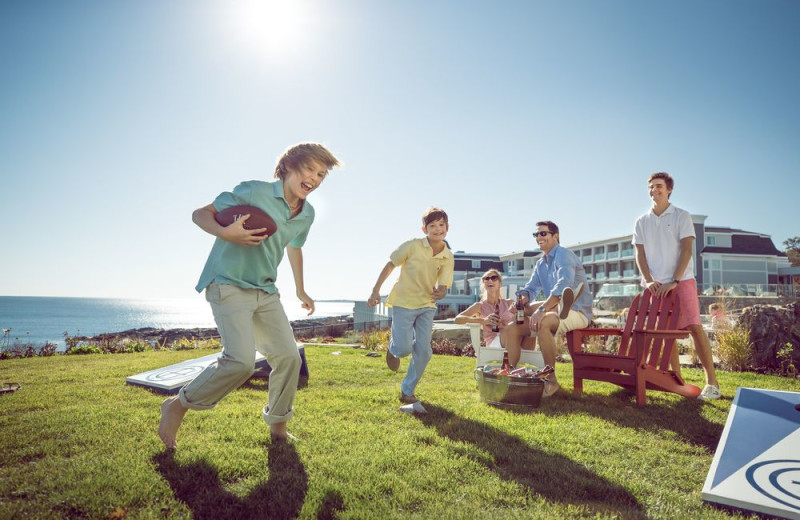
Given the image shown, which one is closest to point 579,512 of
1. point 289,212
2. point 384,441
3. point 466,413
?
point 384,441

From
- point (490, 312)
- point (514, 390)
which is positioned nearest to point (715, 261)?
point (490, 312)

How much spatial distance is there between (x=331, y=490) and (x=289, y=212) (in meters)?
1.85

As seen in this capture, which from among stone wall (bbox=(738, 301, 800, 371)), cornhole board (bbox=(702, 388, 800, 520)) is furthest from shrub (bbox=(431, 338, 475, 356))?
cornhole board (bbox=(702, 388, 800, 520))

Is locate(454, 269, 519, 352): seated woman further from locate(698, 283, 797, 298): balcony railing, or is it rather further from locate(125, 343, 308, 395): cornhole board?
locate(698, 283, 797, 298): balcony railing

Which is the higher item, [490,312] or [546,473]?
[490,312]

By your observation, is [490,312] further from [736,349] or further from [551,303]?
[736,349]

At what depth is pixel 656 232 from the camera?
225 inches

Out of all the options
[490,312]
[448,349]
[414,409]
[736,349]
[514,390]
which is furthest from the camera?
[448,349]

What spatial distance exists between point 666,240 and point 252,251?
484cm

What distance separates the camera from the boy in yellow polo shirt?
5016 mm

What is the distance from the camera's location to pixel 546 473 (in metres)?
2.90

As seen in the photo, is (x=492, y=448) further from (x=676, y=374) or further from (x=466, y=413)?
(x=676, y=374)

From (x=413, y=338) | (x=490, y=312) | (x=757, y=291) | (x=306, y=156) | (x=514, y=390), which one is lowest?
(x=514, y=390)

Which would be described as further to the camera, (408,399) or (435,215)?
(435,215)
